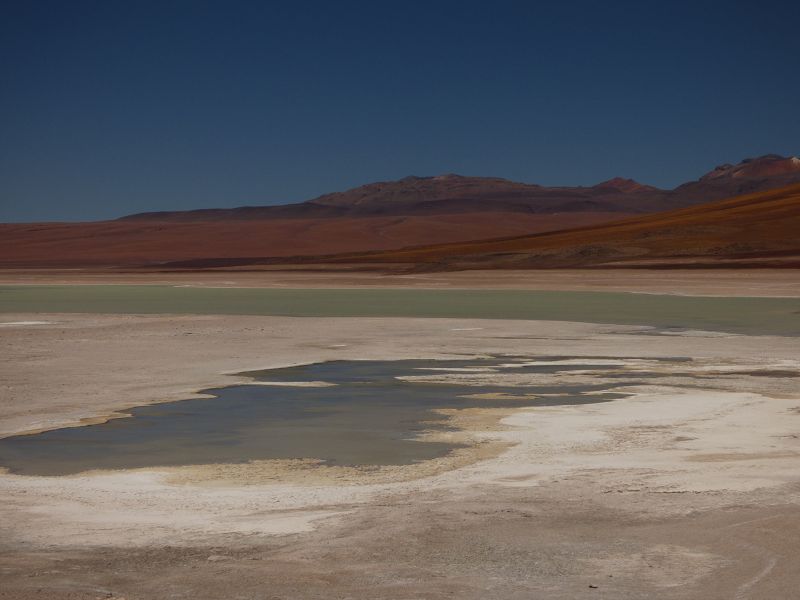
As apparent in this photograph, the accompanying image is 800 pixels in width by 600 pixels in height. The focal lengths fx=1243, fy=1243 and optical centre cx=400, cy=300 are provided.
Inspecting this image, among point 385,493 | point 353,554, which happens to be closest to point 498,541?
point 353,554

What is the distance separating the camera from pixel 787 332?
2664cm

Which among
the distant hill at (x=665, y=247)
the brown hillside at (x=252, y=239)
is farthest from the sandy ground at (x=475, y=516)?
the brown hillside at (x=252, y=239)

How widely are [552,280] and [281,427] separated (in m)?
46.8

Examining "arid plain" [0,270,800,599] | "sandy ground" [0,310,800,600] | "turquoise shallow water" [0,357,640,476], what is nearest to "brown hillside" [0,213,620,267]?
Answer: "turquoise shallow water" [0,357,640,476]

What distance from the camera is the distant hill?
7500 cm

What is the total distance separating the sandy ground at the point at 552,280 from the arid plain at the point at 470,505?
31.8 m

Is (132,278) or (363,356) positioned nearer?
(363,356)

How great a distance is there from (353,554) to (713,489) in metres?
3.31

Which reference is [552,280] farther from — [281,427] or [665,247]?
[281,427]

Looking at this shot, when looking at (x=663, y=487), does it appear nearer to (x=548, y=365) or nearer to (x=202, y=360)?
(x=548, y=365)

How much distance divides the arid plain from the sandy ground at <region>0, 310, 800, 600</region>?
0.02 metres

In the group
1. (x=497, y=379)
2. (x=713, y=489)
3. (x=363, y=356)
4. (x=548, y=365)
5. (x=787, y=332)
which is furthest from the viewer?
(x=787, y=332)

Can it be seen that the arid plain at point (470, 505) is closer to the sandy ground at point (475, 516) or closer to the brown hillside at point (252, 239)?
the sandy ground at point (475, 516)

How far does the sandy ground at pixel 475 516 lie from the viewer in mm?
7266
